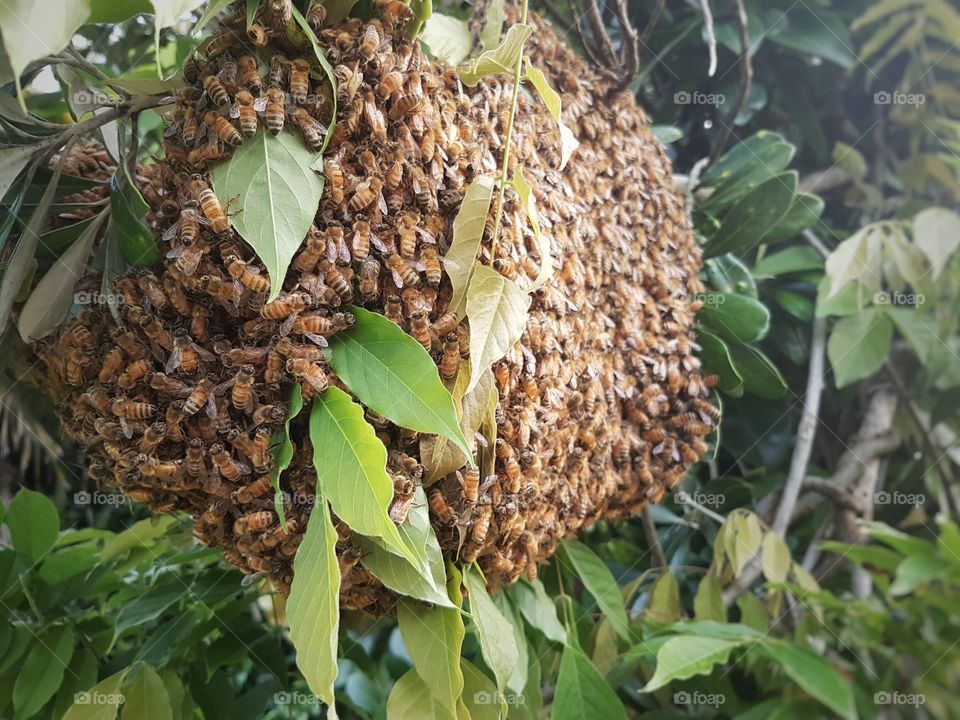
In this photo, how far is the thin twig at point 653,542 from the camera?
0.97m

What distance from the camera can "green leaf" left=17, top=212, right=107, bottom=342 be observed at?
0.56 metres

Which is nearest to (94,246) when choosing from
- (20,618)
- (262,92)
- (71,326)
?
(71,326)

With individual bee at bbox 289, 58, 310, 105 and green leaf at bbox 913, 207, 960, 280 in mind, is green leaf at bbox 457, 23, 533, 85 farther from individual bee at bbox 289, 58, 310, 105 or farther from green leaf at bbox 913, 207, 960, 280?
green leaf at bbox 913, 207, 960, 280

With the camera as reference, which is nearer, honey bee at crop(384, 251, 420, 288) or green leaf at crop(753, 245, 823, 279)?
honey bee at crop(384, 251, 420, 288)

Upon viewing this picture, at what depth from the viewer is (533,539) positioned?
23.9 inches

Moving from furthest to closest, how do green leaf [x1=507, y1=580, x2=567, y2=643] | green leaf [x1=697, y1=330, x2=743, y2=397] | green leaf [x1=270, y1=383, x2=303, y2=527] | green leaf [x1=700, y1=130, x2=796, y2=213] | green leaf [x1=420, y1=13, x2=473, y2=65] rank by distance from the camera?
green leaf [x1=700, y1=130, x2=796, y2=213] → green leaf [x1=697, y1=330, x2=743, y2=397] → green leaf [x1=507, y1=580, x2=567, y2=643] → green leaf [x1=420, y1=13, x2=473, y2=65] → green leaf [x1=270, y1=383, x2=303, y2=527]

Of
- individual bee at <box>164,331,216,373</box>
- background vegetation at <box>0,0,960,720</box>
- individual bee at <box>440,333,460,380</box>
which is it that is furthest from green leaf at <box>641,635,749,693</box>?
individual bee at <box>164,331,216,373</box>

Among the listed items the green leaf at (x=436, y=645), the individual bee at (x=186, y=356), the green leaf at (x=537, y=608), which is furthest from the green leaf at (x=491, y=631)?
the individual bee at (x=186, y=356)

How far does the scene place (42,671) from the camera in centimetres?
71

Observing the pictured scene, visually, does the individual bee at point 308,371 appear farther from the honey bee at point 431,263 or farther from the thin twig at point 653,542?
the thin twig at point 653,542

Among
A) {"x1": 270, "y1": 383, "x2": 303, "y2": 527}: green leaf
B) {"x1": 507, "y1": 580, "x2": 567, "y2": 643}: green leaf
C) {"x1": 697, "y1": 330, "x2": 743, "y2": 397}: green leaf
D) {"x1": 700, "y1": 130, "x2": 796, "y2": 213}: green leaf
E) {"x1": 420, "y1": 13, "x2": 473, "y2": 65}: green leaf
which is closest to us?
{"x1": 270, "y1": 383, "x2": 303, "y2": 527}: green leaf

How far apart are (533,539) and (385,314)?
0.22 meters

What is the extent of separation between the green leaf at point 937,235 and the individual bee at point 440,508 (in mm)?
759

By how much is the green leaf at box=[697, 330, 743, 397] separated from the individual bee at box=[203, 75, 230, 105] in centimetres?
54
